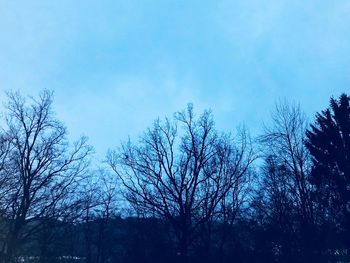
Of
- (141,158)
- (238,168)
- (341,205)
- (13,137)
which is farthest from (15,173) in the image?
(341,205)

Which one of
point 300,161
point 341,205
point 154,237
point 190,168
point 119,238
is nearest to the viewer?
point 341,205

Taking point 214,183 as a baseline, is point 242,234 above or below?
below

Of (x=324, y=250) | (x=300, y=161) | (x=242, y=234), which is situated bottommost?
(x=324, y=250)

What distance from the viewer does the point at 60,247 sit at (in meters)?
34.9

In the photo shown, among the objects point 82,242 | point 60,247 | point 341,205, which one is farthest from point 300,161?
point 82,242

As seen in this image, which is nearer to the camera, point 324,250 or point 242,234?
point 324,250

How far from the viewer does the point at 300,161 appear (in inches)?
1328

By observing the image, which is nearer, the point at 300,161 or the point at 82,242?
the point at 300,161

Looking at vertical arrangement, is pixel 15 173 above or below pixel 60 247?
above

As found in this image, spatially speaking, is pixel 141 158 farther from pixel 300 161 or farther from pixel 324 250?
pixel 324 250

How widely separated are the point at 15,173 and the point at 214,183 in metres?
16.7

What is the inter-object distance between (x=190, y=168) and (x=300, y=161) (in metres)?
9.07

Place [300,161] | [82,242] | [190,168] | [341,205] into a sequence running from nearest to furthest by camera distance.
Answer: [341,205] < [300,161] < [190,168] < [82,242]

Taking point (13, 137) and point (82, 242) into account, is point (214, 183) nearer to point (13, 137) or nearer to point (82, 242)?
point (13, 137)
